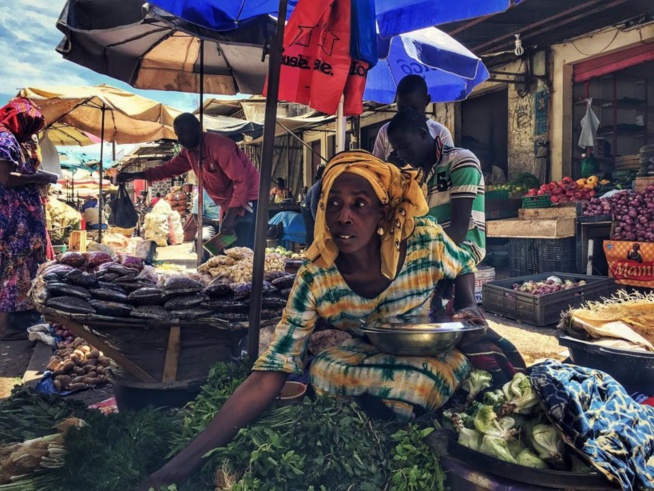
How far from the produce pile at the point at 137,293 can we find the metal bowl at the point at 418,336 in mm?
1273

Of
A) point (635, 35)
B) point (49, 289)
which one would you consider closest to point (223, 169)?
point (49, 289)

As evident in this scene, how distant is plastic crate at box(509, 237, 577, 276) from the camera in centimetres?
676

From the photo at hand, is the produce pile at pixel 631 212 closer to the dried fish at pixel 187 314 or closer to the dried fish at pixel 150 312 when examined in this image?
the dried fish at pixel 187 314

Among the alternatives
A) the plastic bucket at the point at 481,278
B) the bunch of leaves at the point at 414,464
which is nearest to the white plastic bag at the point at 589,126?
the plastic bucket at the point at 481,278

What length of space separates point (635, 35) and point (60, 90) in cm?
852

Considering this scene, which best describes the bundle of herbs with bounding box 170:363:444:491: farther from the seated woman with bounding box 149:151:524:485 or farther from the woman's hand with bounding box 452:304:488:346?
the woman's hand with bounding box 452:304:488:346

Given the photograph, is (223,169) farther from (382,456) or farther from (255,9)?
(382,456)

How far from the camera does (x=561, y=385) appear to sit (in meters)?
1.64

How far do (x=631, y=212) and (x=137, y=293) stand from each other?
5948 mm

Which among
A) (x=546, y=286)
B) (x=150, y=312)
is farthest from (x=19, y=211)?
(x=546, y=286)

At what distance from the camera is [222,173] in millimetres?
4992

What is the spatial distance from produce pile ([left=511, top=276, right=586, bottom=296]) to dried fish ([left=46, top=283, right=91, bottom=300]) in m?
4.63

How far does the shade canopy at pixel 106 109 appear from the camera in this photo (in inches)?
277

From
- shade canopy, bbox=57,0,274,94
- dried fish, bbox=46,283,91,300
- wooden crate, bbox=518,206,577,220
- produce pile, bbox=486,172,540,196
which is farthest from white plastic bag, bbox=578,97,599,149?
dried fish, bbox=46,283,91,300
